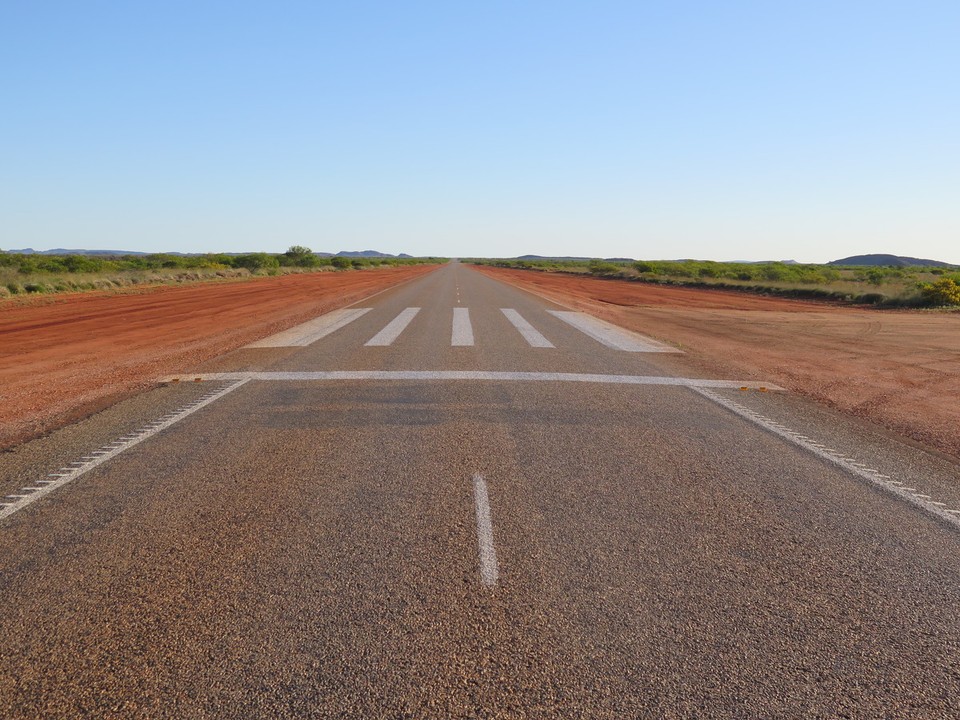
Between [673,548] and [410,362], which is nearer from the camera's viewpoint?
[673,548]

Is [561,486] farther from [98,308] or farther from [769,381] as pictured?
[98,308]

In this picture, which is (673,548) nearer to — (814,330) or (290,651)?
(290,651)

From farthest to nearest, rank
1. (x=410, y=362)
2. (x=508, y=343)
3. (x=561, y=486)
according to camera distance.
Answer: (x=508, y=343) < (x=410, y=362) < (x=561, y=486)

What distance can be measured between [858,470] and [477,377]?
493cm

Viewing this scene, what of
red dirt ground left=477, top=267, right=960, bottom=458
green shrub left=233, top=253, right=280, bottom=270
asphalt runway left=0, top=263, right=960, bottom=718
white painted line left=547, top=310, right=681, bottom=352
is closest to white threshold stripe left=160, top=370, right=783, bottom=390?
red dirt ground left=477, top=267, right=960, bottom=458

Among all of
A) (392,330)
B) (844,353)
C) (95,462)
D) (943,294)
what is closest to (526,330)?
(392,330)

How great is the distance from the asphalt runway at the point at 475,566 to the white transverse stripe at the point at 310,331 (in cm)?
569

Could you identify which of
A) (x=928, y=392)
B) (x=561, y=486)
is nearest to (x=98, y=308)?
(x=561, y=486)

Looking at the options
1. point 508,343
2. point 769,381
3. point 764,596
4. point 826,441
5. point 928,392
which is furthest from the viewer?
point 508,343

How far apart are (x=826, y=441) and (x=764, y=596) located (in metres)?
3.60

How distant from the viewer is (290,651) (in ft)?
9.00

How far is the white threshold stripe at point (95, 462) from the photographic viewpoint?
14.2ft

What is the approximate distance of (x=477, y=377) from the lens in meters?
8.88

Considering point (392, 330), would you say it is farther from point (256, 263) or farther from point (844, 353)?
point (256, 263)
